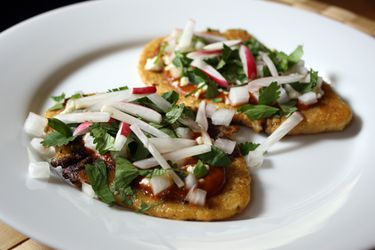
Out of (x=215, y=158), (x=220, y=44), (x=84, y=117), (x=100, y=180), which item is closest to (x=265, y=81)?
(x=220, y=44)

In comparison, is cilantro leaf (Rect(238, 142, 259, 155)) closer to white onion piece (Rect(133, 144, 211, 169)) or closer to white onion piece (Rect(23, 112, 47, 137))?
white onion piece (Rect(133, 144, 211, 169))

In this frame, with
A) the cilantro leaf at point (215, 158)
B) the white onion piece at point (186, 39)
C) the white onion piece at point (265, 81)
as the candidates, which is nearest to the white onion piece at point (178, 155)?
the cilantro leaf at point (215, 158)

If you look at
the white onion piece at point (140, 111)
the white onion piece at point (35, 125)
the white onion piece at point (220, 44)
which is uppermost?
the white onion piece at point (140, 111)

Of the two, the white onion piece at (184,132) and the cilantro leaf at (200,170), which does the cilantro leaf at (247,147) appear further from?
the cilantro leaf at (200,170)

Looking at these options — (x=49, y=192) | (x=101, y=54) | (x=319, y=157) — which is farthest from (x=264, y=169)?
(x=101, y=54)

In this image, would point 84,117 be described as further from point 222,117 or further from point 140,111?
point 222,117

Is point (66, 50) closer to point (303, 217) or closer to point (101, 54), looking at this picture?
point (101, 54)
